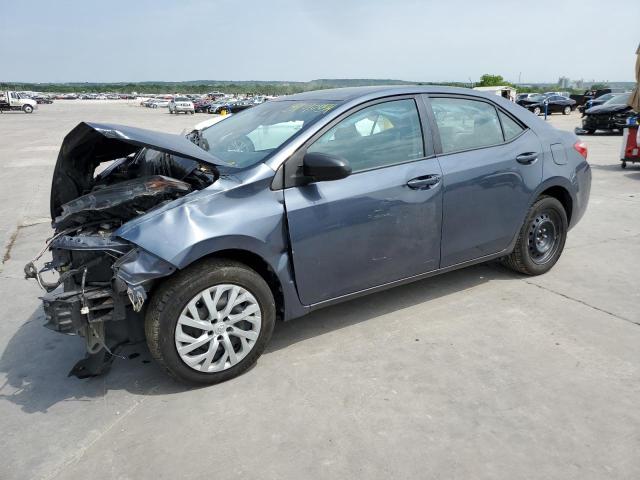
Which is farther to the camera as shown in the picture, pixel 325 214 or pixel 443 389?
pixel 325 214

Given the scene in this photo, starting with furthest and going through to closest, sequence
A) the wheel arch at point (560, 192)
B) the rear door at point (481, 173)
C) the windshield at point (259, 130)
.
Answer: the wheel arch at point (560, 192) < the rear door at point (481, 173) < the windshield at point (259, 130)

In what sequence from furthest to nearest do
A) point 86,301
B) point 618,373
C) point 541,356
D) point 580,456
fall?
point 541,356, point 618,373, point 86,301, point 580,456

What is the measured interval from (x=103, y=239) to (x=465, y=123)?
271 cm

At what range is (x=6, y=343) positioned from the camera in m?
3.70

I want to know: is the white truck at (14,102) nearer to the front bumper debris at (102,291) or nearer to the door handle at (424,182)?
the front bumper debris at (102,291)

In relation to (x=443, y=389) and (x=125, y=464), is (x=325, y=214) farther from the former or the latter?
(x=125, y=464)

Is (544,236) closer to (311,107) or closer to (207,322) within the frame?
(311,107)

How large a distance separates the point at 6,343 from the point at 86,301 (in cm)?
140

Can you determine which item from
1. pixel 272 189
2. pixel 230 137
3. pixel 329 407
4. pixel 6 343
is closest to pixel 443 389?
pixel 329 407

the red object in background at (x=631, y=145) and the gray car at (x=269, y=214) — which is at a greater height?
the gray car at (x=269, y=214)

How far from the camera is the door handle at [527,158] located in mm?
4082

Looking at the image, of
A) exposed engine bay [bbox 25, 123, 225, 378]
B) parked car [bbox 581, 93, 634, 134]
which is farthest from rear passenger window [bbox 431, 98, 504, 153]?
parked car [bbox 581, 93, 634, 134]

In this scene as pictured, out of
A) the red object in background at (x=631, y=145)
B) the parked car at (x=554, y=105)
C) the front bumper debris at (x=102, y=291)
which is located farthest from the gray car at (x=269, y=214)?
the parked car at (x=554, y=105)

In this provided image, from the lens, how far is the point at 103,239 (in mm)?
2898
